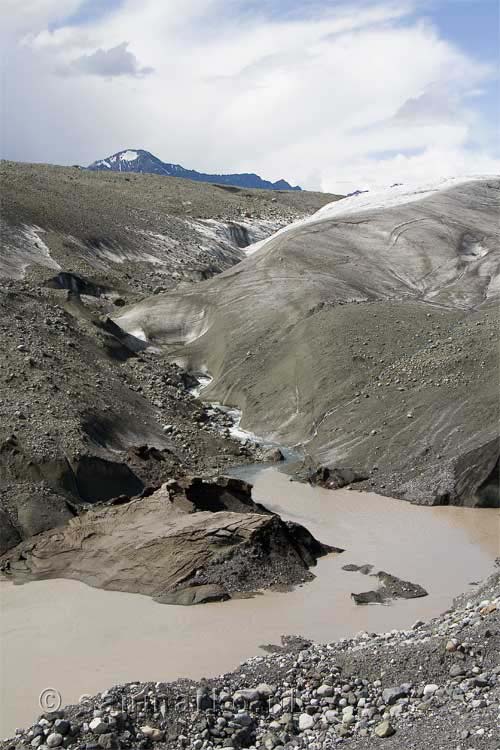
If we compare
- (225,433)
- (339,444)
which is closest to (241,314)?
(225,433)

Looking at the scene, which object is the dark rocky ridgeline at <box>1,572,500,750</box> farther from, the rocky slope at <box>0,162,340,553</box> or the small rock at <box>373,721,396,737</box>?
the rocky slope at <box>0,162,340,553</box>

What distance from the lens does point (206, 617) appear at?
13.2 m

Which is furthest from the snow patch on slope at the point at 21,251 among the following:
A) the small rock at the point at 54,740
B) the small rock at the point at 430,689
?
the small rock at the point at 430,689

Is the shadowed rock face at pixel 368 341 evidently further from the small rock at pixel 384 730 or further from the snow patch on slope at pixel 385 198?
the small rock at pixel 384 730

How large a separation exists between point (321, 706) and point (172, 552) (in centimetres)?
581

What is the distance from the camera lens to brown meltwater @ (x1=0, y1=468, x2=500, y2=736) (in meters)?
11.3

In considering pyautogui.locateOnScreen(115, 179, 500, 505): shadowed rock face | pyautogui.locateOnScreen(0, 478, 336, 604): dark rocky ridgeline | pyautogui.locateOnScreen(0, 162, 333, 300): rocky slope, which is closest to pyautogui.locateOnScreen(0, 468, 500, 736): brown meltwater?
pyautogui.locateOnScreen(0, 478, 336, 604): dark rocky ridgeline

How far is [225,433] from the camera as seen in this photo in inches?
978

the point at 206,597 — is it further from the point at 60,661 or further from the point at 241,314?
the point at 241,314

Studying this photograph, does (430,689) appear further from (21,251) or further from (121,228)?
(121,228)

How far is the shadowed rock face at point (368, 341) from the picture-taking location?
2133cm

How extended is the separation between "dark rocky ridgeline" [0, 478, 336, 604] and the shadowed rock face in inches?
202

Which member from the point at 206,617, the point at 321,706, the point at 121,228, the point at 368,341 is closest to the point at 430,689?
the point at 321,706

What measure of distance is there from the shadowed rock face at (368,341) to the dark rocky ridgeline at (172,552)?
16.8 feet
